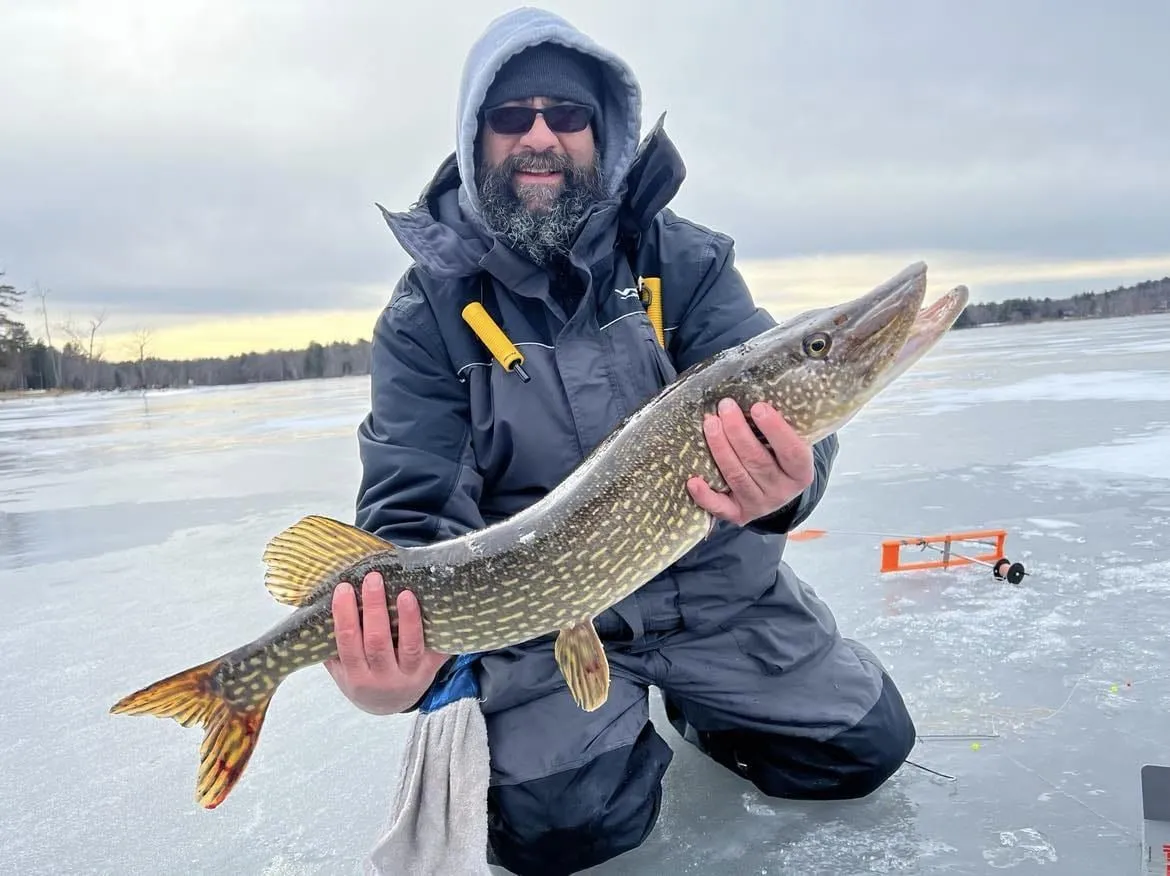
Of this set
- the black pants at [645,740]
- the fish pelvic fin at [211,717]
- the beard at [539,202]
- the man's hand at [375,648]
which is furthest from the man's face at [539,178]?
the fish pelvic fin at [211,717]

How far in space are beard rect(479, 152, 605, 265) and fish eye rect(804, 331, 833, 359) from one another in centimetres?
91

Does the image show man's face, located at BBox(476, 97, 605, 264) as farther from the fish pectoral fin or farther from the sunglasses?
the fish pectoral fin

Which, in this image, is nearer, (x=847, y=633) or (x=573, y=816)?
(x=573, y=816)

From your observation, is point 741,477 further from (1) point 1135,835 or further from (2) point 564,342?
(1) point 1135,835

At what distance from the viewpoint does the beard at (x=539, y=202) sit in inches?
96.4

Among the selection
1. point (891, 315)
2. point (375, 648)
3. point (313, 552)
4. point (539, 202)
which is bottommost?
point (375, 648)

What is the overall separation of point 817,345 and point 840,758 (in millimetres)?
1148

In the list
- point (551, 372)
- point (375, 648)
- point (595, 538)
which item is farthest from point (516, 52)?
point (375, 648)

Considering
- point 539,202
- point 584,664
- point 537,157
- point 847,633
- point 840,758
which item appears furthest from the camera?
point 847,633

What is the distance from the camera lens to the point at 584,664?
1953 millimetres

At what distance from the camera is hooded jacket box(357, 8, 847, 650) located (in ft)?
7.43

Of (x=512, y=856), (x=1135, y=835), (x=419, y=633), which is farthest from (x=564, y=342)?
(x=1135, y=835)

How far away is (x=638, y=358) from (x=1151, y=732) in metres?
1.74

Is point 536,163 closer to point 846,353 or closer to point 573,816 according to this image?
point 846,353
